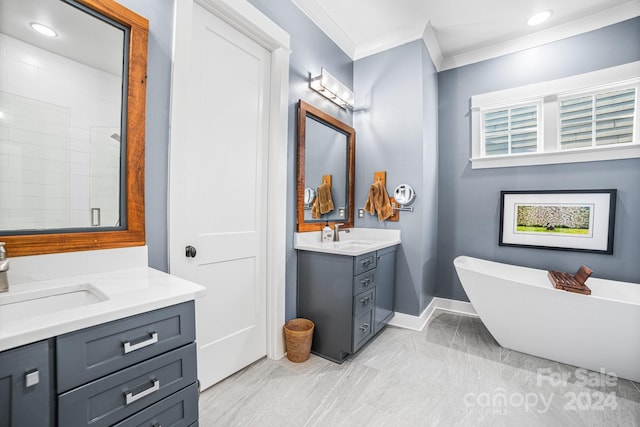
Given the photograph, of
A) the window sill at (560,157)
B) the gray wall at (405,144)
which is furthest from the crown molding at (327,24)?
the window sill at (560,157)

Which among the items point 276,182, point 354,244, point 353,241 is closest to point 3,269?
point 276,182

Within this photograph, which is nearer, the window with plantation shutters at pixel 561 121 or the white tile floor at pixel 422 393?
the white tile floor at pixel 422 393

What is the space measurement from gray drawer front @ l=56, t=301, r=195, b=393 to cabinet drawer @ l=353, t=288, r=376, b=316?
1.28 m

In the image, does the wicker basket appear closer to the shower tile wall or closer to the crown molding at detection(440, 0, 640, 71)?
the shower tile wall

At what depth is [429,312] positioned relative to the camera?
305 centimetres

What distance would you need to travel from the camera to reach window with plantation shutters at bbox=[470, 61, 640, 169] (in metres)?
2.43

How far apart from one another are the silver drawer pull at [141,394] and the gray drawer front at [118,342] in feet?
0.33

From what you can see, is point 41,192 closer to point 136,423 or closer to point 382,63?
point 136,423

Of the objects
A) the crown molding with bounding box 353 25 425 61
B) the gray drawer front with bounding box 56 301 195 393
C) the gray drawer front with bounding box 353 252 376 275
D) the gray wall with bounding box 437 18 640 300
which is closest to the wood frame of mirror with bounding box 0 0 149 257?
the gray drawer front with bounding box 56 301 195 393

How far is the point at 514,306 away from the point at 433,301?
1163 millimetres

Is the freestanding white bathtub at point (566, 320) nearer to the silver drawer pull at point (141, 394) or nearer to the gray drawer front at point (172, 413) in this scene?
the gray drawer front at point (172, 413)

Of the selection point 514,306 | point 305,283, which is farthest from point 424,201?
point 305,283

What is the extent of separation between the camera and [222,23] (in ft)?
5.89

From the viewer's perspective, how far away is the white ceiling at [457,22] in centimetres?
239
